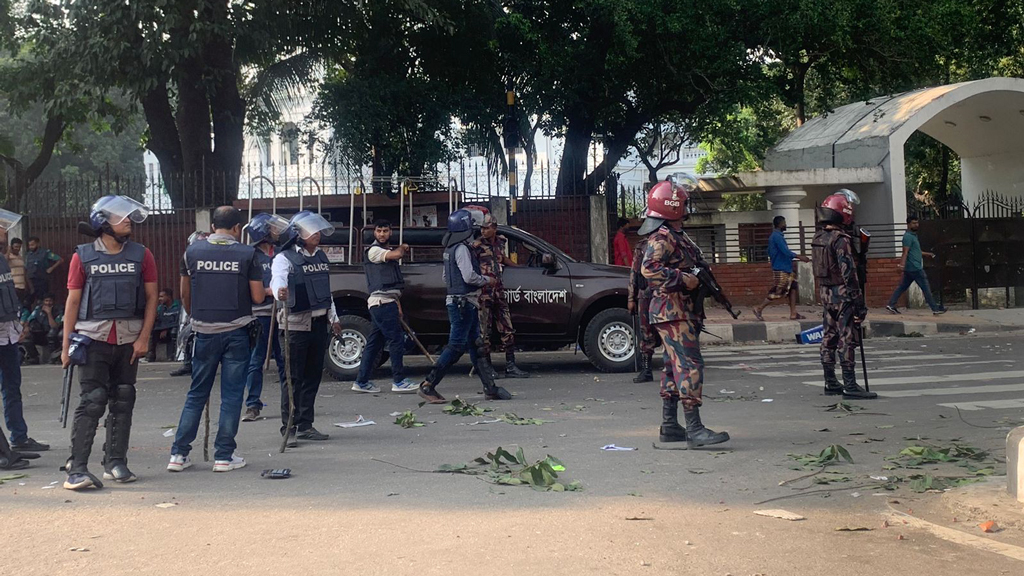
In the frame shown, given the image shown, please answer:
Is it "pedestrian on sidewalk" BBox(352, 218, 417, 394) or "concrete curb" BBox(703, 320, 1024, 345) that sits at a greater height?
"pedestrian on sidewalk" BBox(352, 218, 417, 394)

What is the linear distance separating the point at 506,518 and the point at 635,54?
13.5 m

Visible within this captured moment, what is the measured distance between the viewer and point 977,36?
19719 mm

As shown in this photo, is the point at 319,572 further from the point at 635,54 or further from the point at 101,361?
the point at 635,54

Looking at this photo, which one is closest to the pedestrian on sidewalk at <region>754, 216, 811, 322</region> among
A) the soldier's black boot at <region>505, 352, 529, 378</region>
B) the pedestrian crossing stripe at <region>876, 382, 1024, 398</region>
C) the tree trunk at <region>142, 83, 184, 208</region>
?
the soldier's black boot at <region>505, 352, 529, 378</region>

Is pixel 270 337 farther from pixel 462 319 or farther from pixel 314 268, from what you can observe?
pixel 462 319

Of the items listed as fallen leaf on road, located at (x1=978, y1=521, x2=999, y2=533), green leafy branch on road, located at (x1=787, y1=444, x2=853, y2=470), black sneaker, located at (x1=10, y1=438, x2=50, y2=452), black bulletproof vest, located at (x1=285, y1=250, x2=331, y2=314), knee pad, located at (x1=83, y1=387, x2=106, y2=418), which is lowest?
fallen leaf on road, located at (x1=978, y1=521, x2=999, y2=533)

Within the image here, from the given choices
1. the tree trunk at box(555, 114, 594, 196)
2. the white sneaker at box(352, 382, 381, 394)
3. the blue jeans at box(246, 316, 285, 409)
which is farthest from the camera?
the tree trunk at box(555, 114, 594, 196)

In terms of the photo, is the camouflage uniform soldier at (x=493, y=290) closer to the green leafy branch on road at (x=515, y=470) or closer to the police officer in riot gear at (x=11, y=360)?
the green leafy branch on road at (x=515, y=470)

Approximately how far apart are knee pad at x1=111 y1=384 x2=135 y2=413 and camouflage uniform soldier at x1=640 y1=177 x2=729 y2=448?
3.45 m

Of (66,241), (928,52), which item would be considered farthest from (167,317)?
(928,52)

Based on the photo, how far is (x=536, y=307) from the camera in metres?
12.2

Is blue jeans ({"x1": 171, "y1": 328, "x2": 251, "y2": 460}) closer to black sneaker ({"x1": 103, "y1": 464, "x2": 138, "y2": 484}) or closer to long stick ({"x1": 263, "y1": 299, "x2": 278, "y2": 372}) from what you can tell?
black sneaker ({"x1": 103, "y1": 464, "x2": 138, "y2": 484})

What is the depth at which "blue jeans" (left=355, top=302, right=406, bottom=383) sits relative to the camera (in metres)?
10.3

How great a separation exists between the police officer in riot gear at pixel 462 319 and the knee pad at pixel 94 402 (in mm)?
3754
